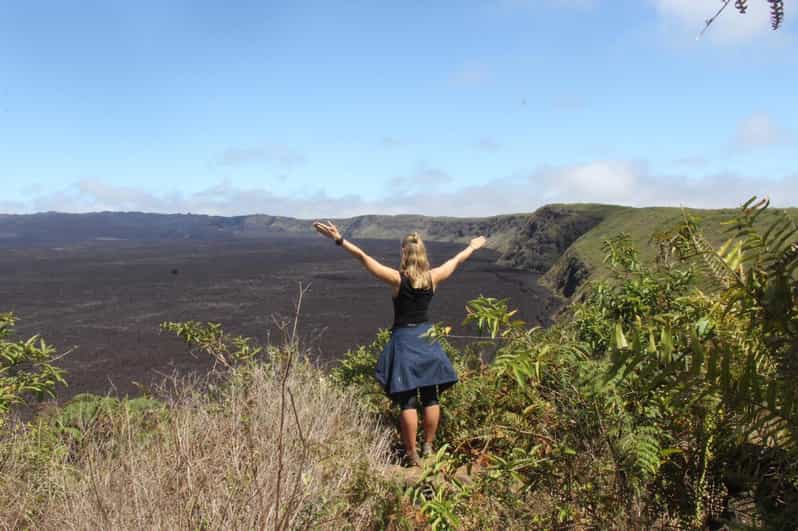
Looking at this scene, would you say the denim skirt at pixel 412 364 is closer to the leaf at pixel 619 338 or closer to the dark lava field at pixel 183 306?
the leaf at pixel 619 338

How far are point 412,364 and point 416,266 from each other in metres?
0.64

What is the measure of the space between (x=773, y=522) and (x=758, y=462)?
33cm

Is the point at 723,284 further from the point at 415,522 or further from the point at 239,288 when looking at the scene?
the point at 239,288

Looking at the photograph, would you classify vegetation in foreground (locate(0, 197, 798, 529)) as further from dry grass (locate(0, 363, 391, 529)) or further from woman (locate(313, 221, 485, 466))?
woman (locate(313, 221, 485, 466))

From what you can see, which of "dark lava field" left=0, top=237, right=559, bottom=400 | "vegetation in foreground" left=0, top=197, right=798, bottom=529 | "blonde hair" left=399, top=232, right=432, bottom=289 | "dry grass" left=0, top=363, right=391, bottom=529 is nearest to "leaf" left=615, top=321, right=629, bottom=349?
"vegetation in foreground" left=0, top=197, right=798, bottom=529

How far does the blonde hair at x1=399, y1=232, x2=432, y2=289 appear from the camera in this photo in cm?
366

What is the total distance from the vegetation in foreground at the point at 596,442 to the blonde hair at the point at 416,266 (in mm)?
759

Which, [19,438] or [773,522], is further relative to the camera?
[19,438]

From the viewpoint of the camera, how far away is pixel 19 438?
389 centimetres

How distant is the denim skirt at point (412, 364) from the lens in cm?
353

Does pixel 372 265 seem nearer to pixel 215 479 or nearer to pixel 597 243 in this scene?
pixel 215 479

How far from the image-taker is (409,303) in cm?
367

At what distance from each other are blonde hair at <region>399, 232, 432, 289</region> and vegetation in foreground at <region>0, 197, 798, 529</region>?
2.49ft

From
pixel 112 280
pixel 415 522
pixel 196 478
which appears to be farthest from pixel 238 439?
pixel 112 280
